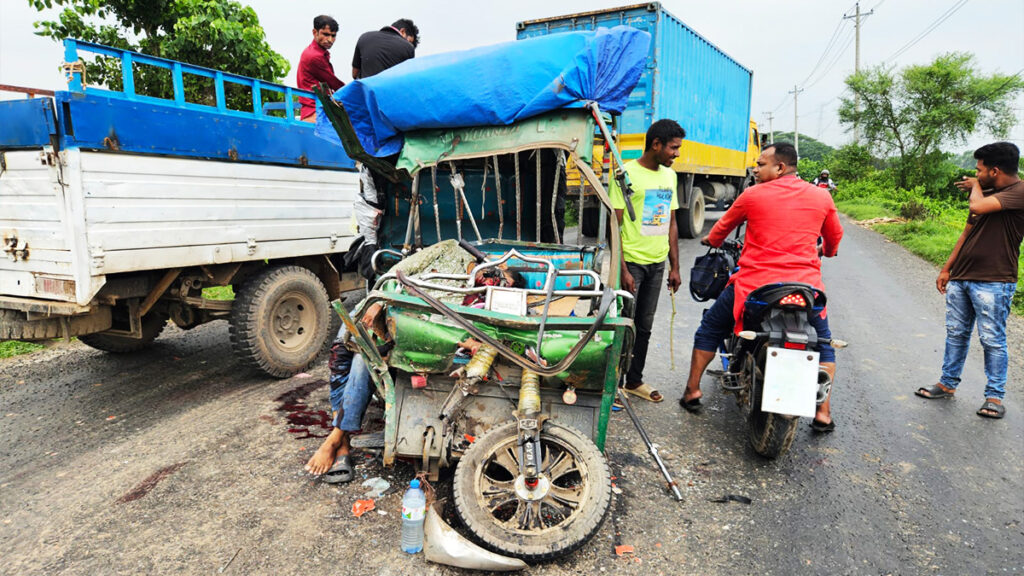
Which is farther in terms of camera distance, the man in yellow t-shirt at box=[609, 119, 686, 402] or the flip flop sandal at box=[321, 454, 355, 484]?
the man in yellow t-shirt at box=[609, 119, 686, 402]

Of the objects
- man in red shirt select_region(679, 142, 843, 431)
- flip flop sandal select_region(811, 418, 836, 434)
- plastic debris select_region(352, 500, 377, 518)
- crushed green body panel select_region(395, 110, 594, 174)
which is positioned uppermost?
crushed green body panel select_region(395, 110, 594, 174)

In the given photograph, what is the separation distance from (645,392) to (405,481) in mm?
2002

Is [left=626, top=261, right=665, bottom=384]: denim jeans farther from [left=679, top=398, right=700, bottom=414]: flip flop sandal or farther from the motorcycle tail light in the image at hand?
the motorcycle tail light

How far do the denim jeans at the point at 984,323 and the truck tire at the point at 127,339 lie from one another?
6461 mm

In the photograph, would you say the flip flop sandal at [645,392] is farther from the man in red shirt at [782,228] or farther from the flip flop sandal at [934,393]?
the flip flop sandal at [934,393]

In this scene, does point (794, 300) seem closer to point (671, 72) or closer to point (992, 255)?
point (992, 255)

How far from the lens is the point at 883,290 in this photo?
8.30m

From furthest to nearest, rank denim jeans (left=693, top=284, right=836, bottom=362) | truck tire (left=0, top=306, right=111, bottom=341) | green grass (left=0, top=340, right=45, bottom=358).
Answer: green grass (left=0, top=340, right=45, bottom=358)
truck tire (left=0, top=306, right=111, bottom=341)
denim jeans (left=693, top=284, right=836, bottom=362)

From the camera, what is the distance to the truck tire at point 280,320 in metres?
4.67

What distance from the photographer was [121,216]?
3.81 metres

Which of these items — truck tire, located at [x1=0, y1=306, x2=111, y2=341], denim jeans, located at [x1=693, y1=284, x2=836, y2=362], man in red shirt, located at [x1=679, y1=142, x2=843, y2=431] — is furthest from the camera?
truck tire, located at [x1=0, y1=306, x2=111, y2=341]

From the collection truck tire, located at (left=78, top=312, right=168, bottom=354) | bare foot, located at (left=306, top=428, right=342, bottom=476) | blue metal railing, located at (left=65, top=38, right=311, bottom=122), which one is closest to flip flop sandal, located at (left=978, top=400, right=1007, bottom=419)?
bare foot, located at (left=306, top=428, right=342, bottom=476)

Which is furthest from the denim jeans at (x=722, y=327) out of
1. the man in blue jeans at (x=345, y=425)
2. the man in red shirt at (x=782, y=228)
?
the man in blue jeans at (x=345, y=425)

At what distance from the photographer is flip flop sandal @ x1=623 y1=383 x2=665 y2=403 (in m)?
4.33
